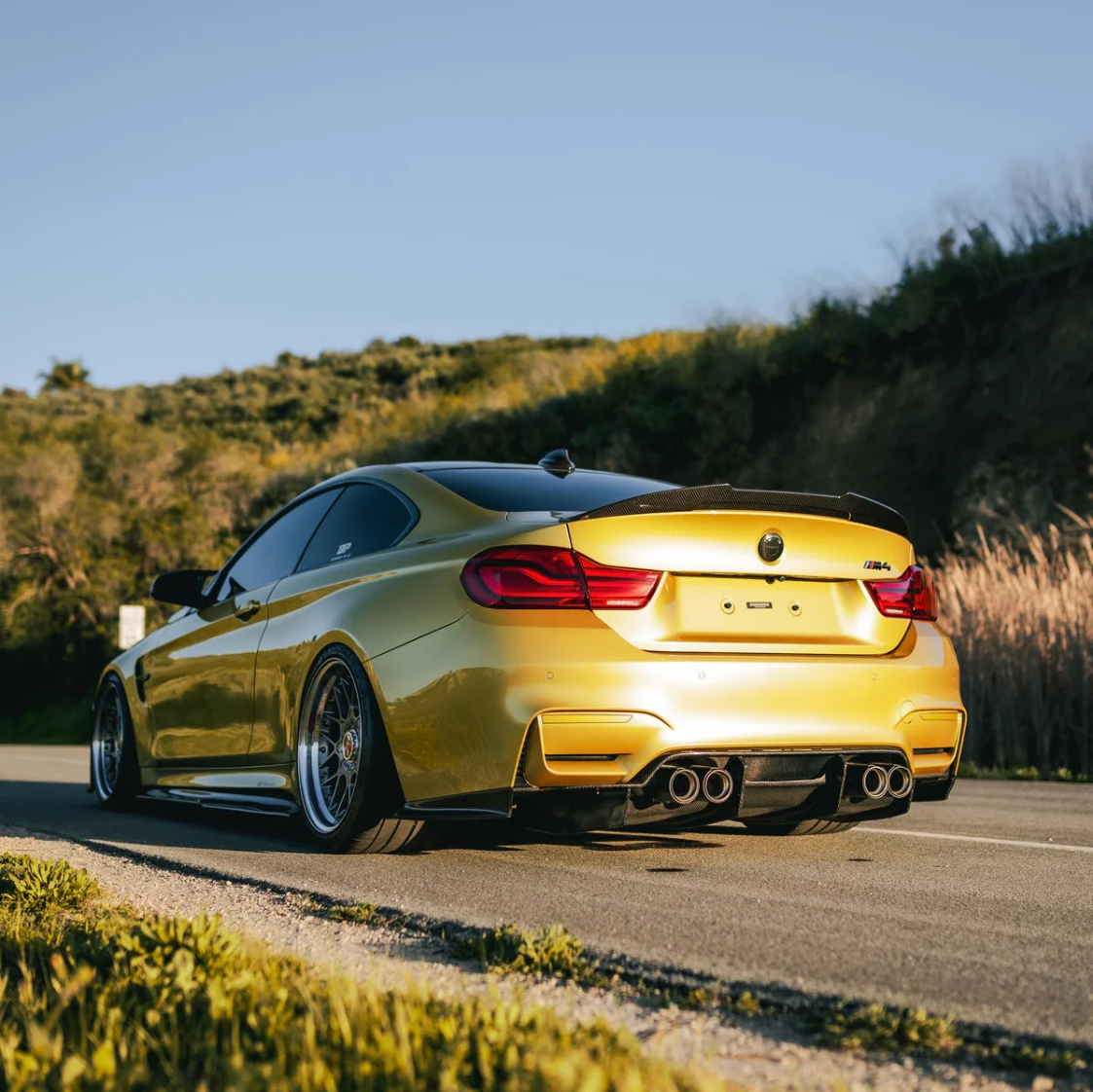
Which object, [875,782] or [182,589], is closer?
[875,782]

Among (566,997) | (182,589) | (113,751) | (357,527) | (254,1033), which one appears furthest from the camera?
(113,751)

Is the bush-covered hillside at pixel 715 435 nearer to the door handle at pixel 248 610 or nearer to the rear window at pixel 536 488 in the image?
the rear window at pixel 536 488

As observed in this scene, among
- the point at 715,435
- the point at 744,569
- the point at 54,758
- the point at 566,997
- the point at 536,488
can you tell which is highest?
the point at 715,435

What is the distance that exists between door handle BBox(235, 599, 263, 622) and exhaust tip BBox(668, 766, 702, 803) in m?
2.52

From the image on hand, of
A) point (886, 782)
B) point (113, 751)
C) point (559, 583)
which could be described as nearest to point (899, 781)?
point (886, 782)

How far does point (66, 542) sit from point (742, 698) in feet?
127

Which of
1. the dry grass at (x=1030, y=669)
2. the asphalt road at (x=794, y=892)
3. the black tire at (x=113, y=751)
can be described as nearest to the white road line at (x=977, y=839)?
the asphalt road at (x=794, y=892)

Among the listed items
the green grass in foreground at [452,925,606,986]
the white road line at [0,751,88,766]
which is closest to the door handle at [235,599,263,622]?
the green grass in foreground at [452,925,606,986]

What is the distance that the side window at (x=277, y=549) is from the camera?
6.96 m

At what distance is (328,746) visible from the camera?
6086mm

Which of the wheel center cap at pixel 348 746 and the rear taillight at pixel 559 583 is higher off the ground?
the rear taillight at pixel 559 583

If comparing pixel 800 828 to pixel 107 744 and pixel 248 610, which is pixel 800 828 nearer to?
pixel 248 610

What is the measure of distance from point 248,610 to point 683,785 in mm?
2694

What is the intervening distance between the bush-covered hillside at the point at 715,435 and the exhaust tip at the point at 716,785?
12.9m
